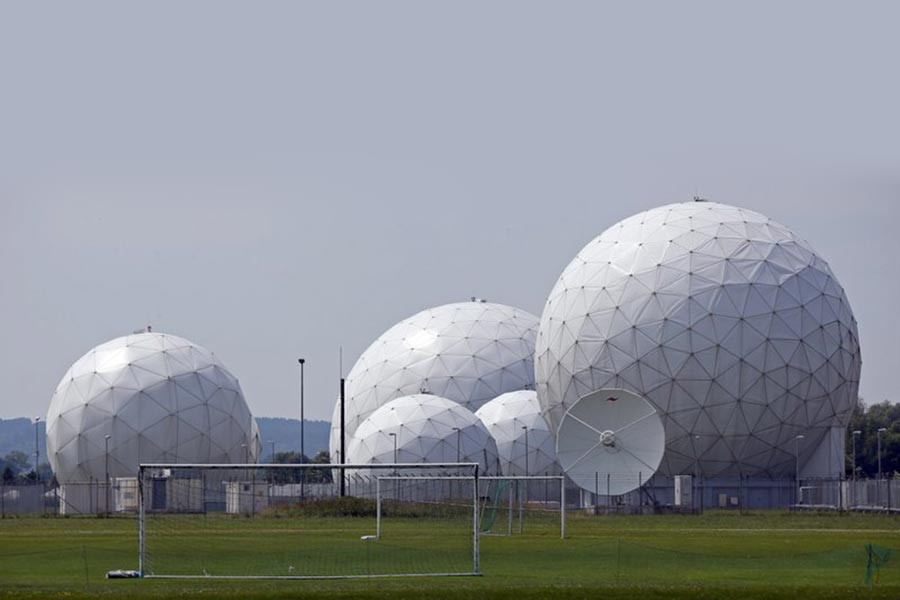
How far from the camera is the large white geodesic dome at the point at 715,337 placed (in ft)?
269

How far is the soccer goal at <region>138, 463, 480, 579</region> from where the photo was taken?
36094mm

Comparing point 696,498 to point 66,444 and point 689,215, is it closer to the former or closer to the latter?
point 689,215

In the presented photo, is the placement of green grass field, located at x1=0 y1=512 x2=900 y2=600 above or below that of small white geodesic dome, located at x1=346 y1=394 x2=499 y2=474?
below

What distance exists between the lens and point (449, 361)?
369 ft

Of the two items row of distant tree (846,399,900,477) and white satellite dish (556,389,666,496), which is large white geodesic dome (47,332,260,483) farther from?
row of distant tree (846,399,900,477)

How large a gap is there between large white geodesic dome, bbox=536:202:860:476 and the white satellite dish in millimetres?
13606

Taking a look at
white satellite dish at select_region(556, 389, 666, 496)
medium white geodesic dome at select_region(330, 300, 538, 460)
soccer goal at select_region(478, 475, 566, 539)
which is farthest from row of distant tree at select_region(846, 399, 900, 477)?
white satellite dish at select_region(556, 389, 666, 496)

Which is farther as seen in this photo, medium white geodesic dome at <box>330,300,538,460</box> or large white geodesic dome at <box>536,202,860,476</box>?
medium white geodesic dome at <box>330,300,538,460</box>

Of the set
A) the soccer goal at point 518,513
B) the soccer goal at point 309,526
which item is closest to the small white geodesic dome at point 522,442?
the soccer goal at point 309,526

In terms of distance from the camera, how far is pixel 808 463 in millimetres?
87062

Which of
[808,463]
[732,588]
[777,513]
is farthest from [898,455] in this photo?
[732,588]

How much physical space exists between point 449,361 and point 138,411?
23584mm

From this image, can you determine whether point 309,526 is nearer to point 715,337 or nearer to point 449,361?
point 715,337

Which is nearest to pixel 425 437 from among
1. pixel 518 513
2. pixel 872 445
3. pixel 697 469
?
pixel 697 469
